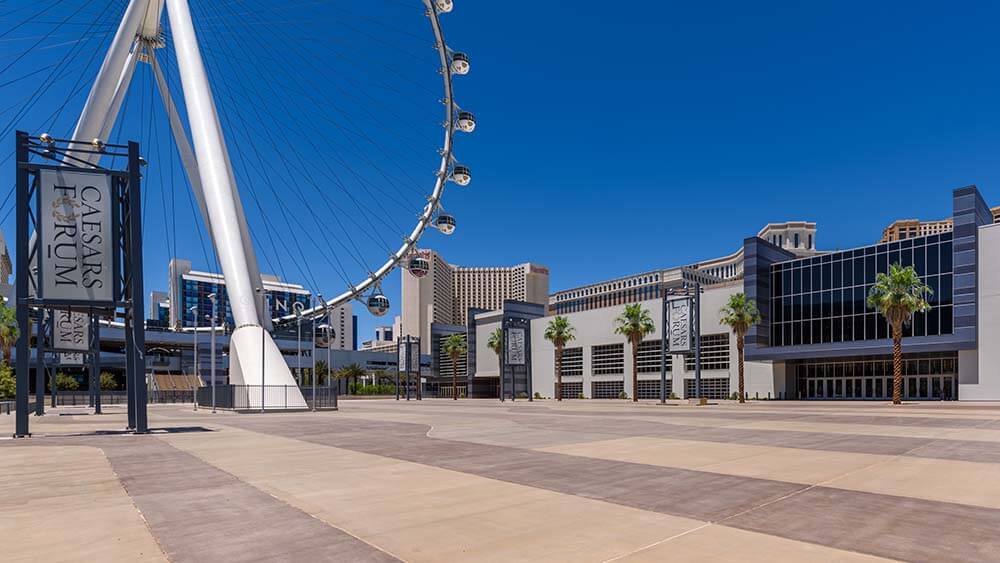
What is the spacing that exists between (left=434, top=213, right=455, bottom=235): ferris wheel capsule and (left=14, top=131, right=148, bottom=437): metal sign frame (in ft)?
104

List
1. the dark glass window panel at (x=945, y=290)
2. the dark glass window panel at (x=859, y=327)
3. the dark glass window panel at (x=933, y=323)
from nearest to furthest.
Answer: the dark glass window panel at (x=945, y=290) → the dark glass window panel at (x=933, y=323) → the dark glass window panel at (x=859, y=327)

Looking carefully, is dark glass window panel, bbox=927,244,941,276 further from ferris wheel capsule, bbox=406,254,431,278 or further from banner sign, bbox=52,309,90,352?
banner sign, bbox=52,309,90,352

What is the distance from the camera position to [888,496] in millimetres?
10297

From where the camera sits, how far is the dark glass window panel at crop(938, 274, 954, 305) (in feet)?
209

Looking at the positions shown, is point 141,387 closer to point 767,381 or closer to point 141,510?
point 141,510

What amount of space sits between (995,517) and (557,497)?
5.71 m

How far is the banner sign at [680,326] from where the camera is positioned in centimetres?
5856

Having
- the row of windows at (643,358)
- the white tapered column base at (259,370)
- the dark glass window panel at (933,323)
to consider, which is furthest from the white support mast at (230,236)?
the dark glass window panel at (933,323)

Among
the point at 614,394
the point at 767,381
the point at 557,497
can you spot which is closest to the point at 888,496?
the point at 557,497

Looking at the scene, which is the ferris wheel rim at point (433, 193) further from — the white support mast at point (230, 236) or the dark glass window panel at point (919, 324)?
the dark glass window panel at point (919, 324)

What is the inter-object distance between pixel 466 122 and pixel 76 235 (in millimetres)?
35519

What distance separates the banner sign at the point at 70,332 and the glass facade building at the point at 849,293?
224ft

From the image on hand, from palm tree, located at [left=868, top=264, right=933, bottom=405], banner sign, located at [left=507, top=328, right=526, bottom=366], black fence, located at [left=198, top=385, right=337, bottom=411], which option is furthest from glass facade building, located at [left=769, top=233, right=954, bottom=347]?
black fence, located at [left=198, top=385, right=337, bottom=411]

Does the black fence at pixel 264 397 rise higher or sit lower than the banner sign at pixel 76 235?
lower
